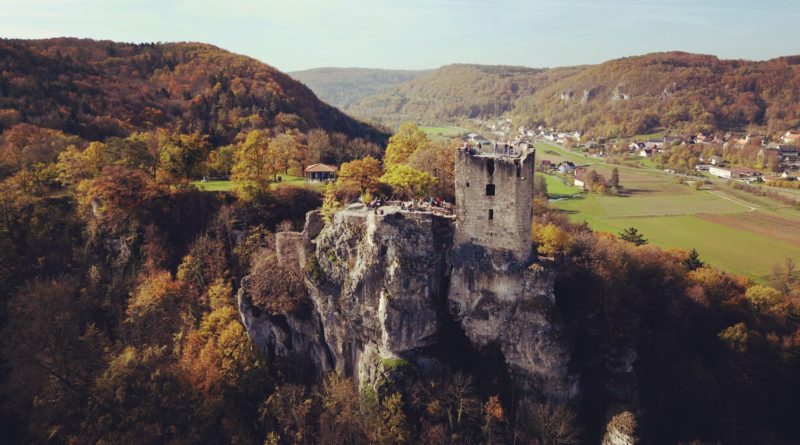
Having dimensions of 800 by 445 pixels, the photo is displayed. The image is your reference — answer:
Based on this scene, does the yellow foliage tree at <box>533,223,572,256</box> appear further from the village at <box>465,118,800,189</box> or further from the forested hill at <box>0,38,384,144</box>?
the forested hill at <box>0,38,384,144</box>

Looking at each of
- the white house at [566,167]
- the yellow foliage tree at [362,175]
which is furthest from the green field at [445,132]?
the yellow foliage tree at [362,175]

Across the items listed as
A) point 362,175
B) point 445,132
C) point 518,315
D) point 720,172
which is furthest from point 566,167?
point 518,315

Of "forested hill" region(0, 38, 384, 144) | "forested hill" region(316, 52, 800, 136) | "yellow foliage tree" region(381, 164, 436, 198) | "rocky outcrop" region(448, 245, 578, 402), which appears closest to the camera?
"rocky outcrop" region(448, 245, 578, 402)

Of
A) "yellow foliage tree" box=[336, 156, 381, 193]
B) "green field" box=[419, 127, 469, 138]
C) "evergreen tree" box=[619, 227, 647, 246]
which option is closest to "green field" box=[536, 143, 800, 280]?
"evergreen tree" box=[619, 227, 647, 246]

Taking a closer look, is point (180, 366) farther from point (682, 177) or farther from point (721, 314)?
point (682, 177)

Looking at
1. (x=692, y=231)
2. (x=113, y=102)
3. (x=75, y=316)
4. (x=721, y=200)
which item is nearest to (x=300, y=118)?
(x=113, y=102)
